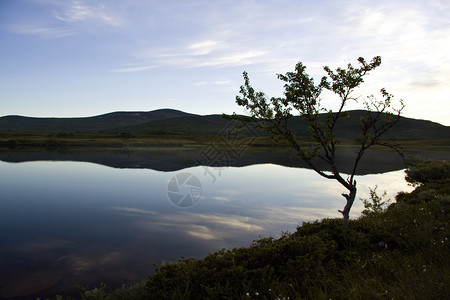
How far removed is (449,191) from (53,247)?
19.9 meters

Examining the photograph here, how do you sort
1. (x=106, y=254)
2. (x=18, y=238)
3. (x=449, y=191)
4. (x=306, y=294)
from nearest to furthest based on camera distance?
1. (x=306, y=294)
2. (x=106, y=254)
3. (x=18, y=238)
4. (x=449, y=191)

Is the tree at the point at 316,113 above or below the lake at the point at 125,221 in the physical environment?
above

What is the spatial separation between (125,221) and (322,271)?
1201cm

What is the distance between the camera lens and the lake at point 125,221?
10211 millimetres

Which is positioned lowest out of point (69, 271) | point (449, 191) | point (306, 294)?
point (69, 271)

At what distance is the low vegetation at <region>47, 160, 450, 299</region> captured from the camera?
6.07 meters

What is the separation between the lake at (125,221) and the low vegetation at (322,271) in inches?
111

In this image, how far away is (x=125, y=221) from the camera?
1648 centimetres

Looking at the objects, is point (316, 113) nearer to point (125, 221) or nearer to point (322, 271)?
point (322, 271)

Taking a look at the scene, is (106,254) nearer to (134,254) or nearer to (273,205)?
(134,254)

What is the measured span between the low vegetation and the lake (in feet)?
9.28

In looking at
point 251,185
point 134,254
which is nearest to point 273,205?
point 251,185

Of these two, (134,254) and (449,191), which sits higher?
(449,191)

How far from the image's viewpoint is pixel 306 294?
6484 mm
